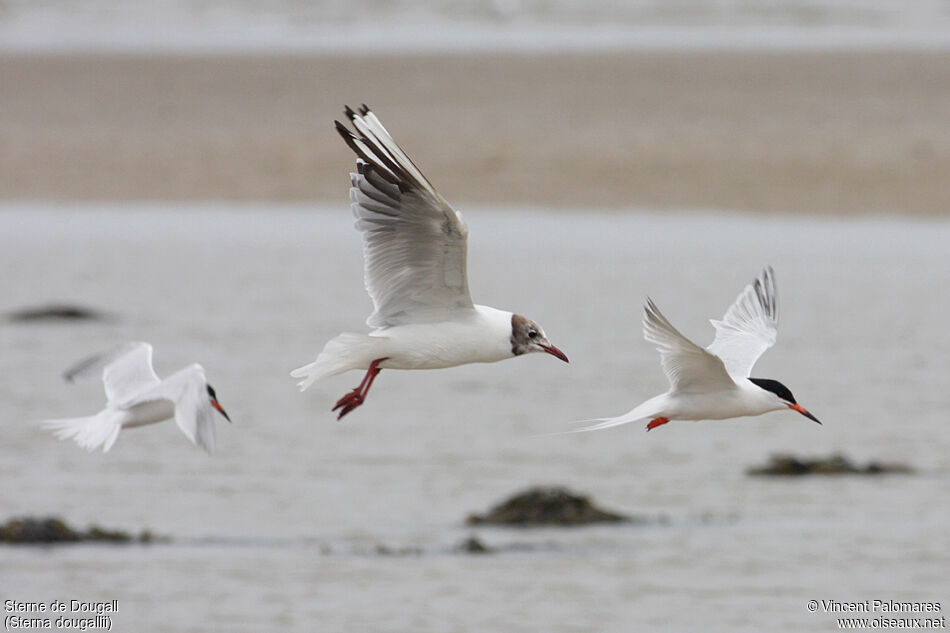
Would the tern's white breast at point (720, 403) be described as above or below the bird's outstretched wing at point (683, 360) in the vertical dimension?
below

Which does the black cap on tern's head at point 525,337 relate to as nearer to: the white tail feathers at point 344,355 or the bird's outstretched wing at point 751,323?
the white tail feathers at point 344,355

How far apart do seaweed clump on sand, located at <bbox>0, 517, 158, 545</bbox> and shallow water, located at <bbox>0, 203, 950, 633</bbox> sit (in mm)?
133

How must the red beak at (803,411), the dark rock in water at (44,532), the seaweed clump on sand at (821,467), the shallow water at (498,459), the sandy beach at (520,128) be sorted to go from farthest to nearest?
1. the sandy beach at (520,128)
2. the seaweed clump on sand at (821,467)
3. the dark rock in water at (44,532)
4. the shallow water at (498,459)
5. the red beak at (803,411)

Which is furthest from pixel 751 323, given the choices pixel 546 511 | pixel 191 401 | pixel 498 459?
pixel 498 459

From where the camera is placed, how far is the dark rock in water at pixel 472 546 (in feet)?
60.1

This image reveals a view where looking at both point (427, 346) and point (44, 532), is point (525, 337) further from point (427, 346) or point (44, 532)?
point (44, 532)

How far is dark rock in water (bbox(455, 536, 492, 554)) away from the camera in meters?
18.3

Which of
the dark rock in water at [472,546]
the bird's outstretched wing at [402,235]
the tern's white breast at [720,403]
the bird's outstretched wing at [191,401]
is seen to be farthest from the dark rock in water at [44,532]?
the tern's white breast at [720,403]

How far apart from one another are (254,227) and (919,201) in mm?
16886

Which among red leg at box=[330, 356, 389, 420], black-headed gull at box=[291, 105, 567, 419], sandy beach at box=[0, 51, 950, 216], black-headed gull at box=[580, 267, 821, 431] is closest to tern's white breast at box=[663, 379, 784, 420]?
black-headed gull at box=[580, 267, 821, 431]

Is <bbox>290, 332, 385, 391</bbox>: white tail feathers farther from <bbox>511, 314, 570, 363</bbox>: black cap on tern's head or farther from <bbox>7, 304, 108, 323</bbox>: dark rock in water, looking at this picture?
<bbox>7, 304, 108, 323</bbox>: dark rock in water

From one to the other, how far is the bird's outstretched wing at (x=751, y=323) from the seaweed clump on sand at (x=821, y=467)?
1159cm

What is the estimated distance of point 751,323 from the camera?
9.55 meters

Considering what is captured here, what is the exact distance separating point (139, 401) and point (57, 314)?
21118 mm
